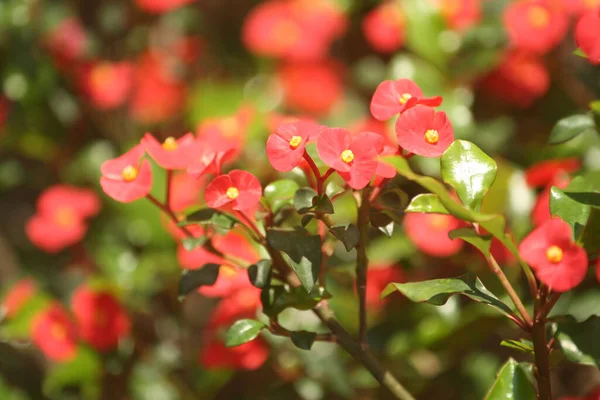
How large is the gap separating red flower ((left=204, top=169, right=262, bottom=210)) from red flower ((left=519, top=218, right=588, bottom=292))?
0.23 metres

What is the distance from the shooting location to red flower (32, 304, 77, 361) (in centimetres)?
106

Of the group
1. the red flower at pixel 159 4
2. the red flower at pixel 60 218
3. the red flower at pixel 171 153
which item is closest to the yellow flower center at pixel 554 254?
the red flower at pixel 171 153

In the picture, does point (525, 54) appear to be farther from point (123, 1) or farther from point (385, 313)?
point (123, 1)

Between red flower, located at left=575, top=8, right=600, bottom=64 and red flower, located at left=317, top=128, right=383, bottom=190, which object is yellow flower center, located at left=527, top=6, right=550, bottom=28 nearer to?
red flower, located at left=575, top=8, right=600, bottom=64

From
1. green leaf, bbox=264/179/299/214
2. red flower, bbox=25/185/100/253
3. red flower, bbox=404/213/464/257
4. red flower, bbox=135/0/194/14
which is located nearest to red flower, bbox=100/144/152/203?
green leaf, bbox=264/179/299/214

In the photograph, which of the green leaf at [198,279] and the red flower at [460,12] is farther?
the red flower at [460,12]

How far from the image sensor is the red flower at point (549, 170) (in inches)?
39.2

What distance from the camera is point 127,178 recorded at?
25.8 inches

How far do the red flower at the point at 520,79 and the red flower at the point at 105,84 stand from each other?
0.76 meters

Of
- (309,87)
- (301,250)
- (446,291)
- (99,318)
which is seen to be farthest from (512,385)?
(309,87)

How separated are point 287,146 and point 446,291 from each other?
182 millimetres

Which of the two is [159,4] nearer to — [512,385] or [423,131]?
[423,131]

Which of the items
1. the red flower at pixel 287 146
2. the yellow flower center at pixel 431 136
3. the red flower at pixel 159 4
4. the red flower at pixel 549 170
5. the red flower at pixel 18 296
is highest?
the yellow flower center at pixel 431 136

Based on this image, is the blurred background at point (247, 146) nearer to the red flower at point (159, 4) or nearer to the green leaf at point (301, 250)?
the red flower at point (159, 4)
